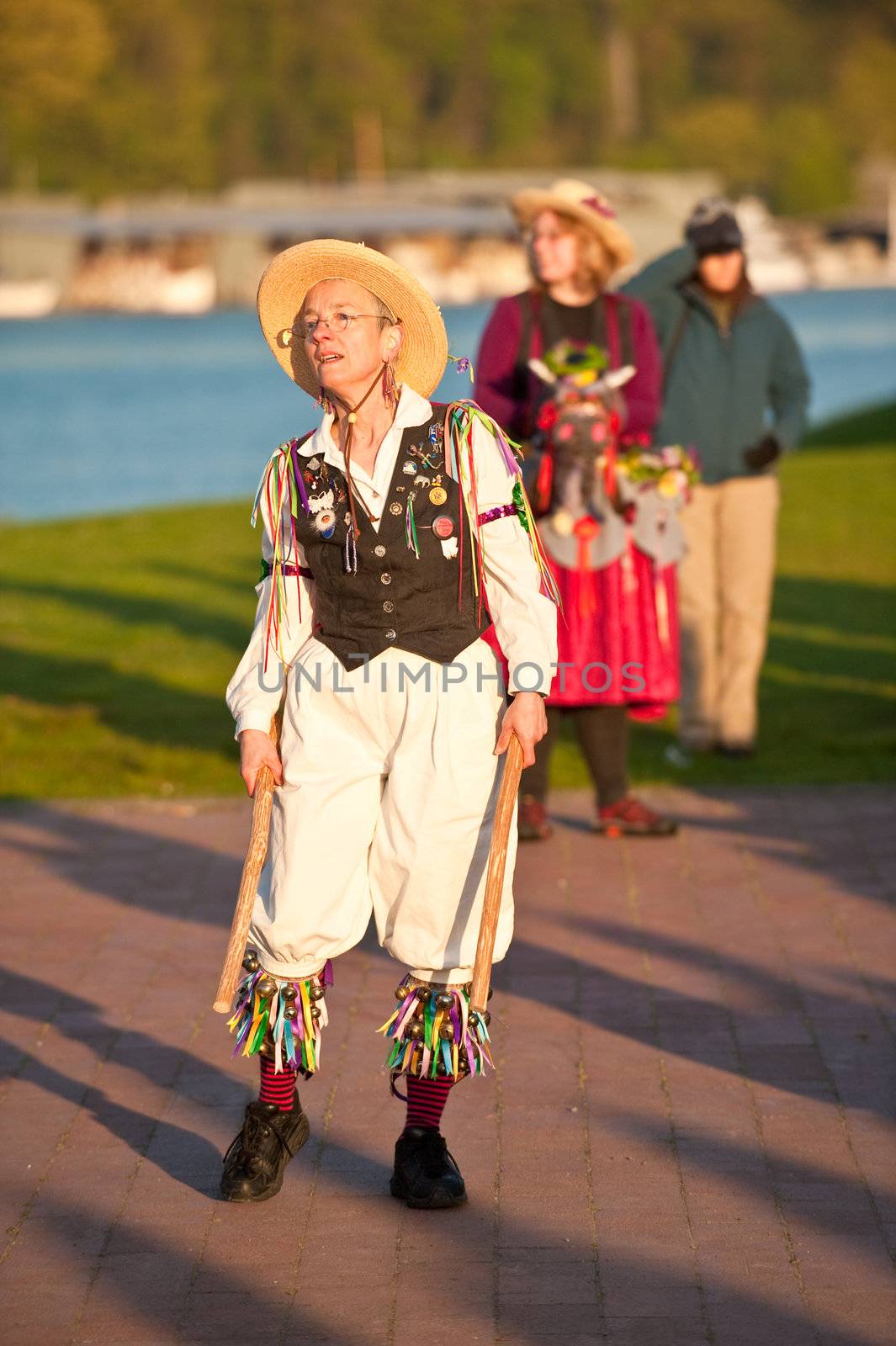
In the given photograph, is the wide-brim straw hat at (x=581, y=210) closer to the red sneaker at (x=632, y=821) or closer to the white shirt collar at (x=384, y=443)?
the red sneaker at (x=632, y=821)

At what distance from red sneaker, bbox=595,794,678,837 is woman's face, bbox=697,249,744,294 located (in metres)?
2.28

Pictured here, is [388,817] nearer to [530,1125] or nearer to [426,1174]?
[426,1174]

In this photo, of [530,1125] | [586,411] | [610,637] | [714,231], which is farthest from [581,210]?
[530,1125]

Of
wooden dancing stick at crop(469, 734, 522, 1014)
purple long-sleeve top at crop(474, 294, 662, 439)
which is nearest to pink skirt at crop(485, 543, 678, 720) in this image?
purple long-sleeve top at crop(474, 294, 662, 439)

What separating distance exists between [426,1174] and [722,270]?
193 inches

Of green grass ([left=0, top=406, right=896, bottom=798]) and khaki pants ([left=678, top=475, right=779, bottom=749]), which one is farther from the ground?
khaki pants ([left=678, top=475, right=779, bottom=749])

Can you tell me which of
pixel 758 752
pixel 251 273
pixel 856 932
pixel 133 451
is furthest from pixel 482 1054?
pixel 251 273

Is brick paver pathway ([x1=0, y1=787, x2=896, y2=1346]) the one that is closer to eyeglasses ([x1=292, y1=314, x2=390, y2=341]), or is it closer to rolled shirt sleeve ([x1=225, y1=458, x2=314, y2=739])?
rolled shirt sleeve ([x1=225, y1=458, x2=314, y2=739])

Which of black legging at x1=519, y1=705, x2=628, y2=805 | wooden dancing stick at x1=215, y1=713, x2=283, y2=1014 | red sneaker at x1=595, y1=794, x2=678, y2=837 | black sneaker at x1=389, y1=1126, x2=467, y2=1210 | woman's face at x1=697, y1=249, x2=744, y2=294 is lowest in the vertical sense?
red sneaker at x1=595, y1=794, x2=678, y2=837

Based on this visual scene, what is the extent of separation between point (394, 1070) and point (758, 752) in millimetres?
4919

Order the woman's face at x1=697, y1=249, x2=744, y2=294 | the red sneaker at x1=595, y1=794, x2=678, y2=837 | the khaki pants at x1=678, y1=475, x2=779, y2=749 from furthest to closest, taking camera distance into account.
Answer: the khaki pants at x1=678, y1=475, x2=779, y2=749, the woman's face at x1=697, y1=249, x2=744, y2=294, the red sneaker at x1=595, y1=794, x2=678, y2=837

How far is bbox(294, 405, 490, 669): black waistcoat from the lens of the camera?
14.3 feet

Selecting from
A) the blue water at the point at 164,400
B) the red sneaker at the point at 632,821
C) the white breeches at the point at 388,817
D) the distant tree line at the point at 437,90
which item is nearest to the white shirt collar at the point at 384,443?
the white breeches at the point at 388,817

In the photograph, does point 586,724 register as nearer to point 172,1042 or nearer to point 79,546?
point 172,1042
